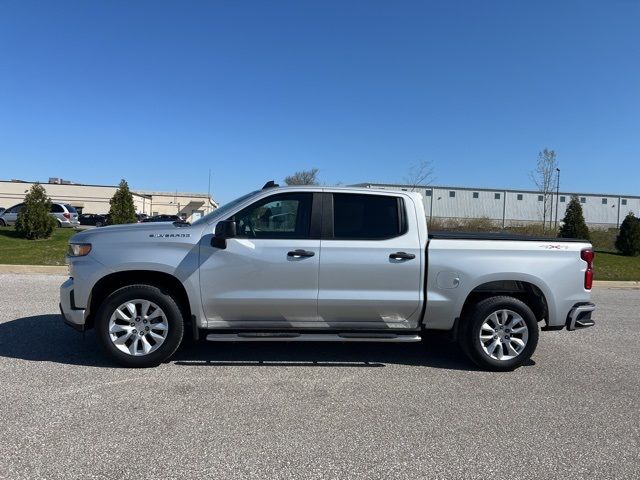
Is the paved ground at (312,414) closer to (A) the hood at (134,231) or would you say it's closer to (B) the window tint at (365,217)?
(A) the hood at (134,231)

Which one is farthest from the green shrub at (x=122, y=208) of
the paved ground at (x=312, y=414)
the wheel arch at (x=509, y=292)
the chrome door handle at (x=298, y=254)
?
the wheel arch at (x=509, y=292)

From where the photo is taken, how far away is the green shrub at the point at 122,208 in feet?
67.6

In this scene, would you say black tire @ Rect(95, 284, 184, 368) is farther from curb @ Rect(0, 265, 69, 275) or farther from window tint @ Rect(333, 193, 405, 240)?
curb @ Rect(0, 265, 69, 275)

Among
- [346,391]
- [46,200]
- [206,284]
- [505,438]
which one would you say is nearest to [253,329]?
[206,284]

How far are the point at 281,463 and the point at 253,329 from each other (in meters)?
2.10

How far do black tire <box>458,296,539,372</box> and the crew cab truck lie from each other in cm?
1

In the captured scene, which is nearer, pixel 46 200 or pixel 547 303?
pixel 547 303

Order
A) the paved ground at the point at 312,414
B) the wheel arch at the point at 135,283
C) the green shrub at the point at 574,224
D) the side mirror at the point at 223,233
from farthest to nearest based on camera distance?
the green shrub at the point at 574,224 → the wheel arch at the point at 135,283 → the side mirror at the point at 223,233 → the paved ground at the point at 312,414

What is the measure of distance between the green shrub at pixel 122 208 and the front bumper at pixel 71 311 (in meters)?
16.3

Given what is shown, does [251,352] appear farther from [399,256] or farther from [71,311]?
[399,256]

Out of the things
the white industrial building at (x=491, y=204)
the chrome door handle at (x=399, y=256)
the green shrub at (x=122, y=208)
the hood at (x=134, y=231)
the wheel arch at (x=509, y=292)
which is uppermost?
the white industrial building at (x=491, y=204)

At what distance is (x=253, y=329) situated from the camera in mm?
5320

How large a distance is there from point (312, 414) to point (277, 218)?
Result: 6.91ft

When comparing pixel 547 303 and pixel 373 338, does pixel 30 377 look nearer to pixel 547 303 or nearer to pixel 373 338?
pixel 373 338
